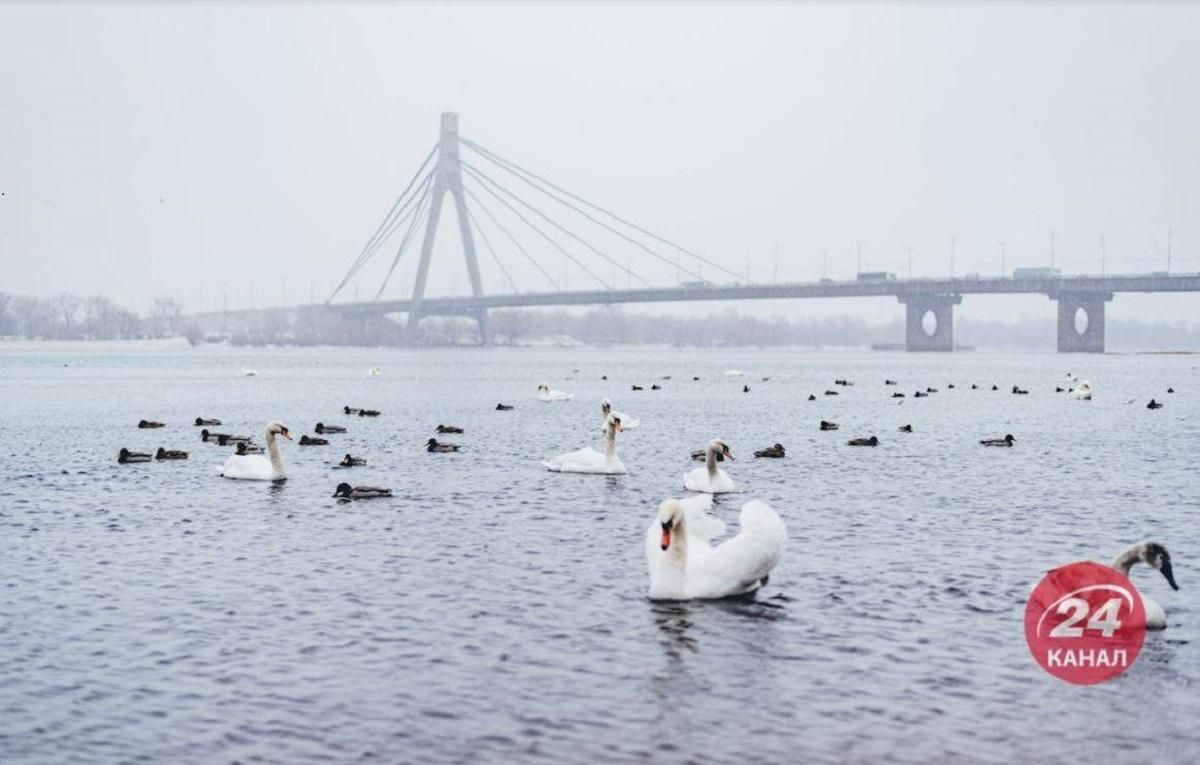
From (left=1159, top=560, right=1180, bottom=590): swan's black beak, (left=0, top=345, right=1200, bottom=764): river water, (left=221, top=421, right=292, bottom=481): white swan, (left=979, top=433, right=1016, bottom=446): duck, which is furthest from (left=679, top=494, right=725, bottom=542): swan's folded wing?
(left=979, top=433, right=1016, bottom=446): duck

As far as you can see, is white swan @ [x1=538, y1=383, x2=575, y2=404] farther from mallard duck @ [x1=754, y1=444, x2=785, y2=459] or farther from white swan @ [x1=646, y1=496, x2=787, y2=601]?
white swan @ [x1=646, y1=496, x2=787, y2=601]

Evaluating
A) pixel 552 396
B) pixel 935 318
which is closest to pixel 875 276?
pixel 935 318

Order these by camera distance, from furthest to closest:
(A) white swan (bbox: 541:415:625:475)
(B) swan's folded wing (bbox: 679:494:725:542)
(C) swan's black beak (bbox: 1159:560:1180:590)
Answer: (A) white swan (bbox: 541:415:625:475)
(B) swan's folded wing (bbox: 679:494:725:542)
(C) swan's black beak (bbox: 1159:560:1180:590)

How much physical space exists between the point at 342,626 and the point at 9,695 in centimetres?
330

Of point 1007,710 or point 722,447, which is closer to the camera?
point 1007,710

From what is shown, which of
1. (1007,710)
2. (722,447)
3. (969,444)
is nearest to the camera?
(1007,710)

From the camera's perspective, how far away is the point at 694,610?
47.5 feet

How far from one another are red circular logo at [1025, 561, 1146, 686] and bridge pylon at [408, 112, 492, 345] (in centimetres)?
13013

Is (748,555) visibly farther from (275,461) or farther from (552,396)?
(552,396)

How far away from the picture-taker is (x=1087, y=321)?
162750 mm

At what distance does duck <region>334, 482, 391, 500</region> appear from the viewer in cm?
2430

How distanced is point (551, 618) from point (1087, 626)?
5.29m

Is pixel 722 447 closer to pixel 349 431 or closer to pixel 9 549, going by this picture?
pixel 9 549

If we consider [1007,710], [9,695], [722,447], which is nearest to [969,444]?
[722,447]
